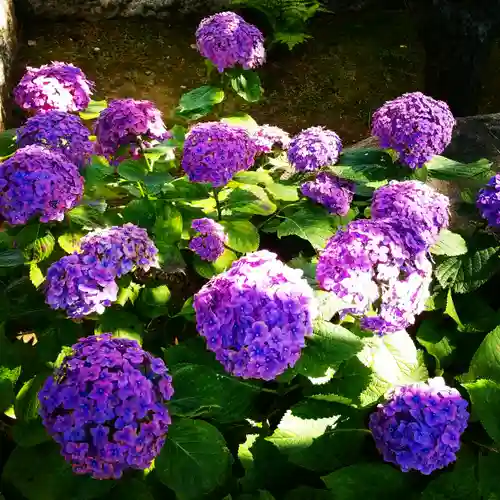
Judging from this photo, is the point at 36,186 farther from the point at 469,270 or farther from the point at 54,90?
the point at 469,270

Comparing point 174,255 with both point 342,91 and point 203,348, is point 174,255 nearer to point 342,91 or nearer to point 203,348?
point 203,348

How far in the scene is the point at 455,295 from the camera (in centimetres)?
247

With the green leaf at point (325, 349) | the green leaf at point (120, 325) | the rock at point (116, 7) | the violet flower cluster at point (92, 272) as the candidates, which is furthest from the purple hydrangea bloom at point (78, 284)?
the rock at point (116, 7)

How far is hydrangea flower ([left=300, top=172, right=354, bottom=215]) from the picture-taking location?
2.40 meters

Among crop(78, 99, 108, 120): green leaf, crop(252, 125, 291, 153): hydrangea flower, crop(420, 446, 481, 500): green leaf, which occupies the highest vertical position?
crop(78, 99, 108, 120): green leaf

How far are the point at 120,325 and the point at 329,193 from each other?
2.96ft

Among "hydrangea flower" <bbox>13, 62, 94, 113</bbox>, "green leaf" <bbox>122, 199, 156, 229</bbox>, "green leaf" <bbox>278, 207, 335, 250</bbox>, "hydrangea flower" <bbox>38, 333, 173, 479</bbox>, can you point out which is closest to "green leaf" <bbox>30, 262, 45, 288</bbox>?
"green leaf" <bbox>122, 199, 156, 229</bbox>

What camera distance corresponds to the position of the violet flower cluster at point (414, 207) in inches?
75.8

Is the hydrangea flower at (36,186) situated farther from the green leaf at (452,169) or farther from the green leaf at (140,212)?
the green leaf at (452,169)

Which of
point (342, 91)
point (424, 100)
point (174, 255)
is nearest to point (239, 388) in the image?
point (174, 255)

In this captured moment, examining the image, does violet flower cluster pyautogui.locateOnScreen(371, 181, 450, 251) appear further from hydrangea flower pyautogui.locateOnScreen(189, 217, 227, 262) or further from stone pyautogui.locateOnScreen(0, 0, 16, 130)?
stone pyautogui.locateOnScreen(0, 0, 16, 130)

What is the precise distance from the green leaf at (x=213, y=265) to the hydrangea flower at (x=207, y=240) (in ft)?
0.21

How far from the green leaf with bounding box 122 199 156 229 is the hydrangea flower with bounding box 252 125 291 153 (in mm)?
625

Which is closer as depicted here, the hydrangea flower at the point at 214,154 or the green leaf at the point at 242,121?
the hydrangea flower at the point at 214,154
